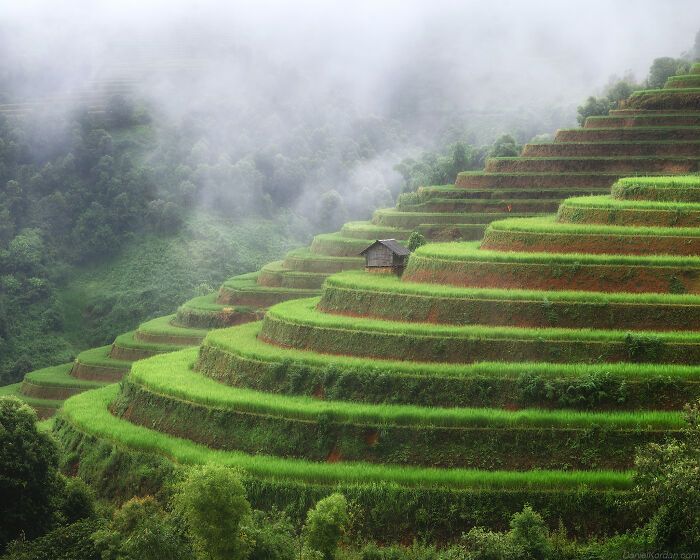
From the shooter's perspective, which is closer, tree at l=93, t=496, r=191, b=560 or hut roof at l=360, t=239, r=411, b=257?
tree at l=93, t=496, r=191, b=560

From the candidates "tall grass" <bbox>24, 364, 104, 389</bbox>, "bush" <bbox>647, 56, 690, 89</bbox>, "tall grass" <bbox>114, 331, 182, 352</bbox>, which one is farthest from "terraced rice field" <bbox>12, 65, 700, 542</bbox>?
"bush" <bbox>647, 56, 690, 89</bbox>

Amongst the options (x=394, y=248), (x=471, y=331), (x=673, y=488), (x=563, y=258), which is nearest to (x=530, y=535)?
(x=673, y=488)

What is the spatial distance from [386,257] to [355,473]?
1464 centimetres

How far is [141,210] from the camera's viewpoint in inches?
3807

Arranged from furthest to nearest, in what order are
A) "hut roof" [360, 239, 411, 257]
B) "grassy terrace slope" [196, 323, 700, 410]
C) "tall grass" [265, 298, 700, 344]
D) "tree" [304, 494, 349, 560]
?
"hut roof" [360, 239, 411, 257] → "tall grass" [265, 298, 700, 344] → "grassy terrace slope" [196, 323, 700, 410] → "tree" [304, 494, 349, 560]

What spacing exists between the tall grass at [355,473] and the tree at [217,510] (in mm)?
3110

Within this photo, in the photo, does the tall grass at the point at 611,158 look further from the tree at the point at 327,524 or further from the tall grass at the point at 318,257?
the tree at the point at 327,524

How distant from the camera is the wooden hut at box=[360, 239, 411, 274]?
4222 cm

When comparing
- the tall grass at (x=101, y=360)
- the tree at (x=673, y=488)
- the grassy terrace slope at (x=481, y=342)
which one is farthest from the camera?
the tall grass at (x=101, y=360)

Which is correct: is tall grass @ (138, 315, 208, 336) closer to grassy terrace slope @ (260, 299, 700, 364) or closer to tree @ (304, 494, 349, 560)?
grassy terrace slope @ (260, 299, 700, 364)

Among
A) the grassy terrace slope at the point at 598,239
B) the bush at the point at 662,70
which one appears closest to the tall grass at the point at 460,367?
the grassy terrace slope at the point at 598,239

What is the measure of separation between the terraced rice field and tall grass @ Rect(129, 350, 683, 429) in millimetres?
61

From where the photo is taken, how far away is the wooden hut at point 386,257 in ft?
139

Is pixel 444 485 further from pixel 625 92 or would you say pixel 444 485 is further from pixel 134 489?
pixel 625 92
